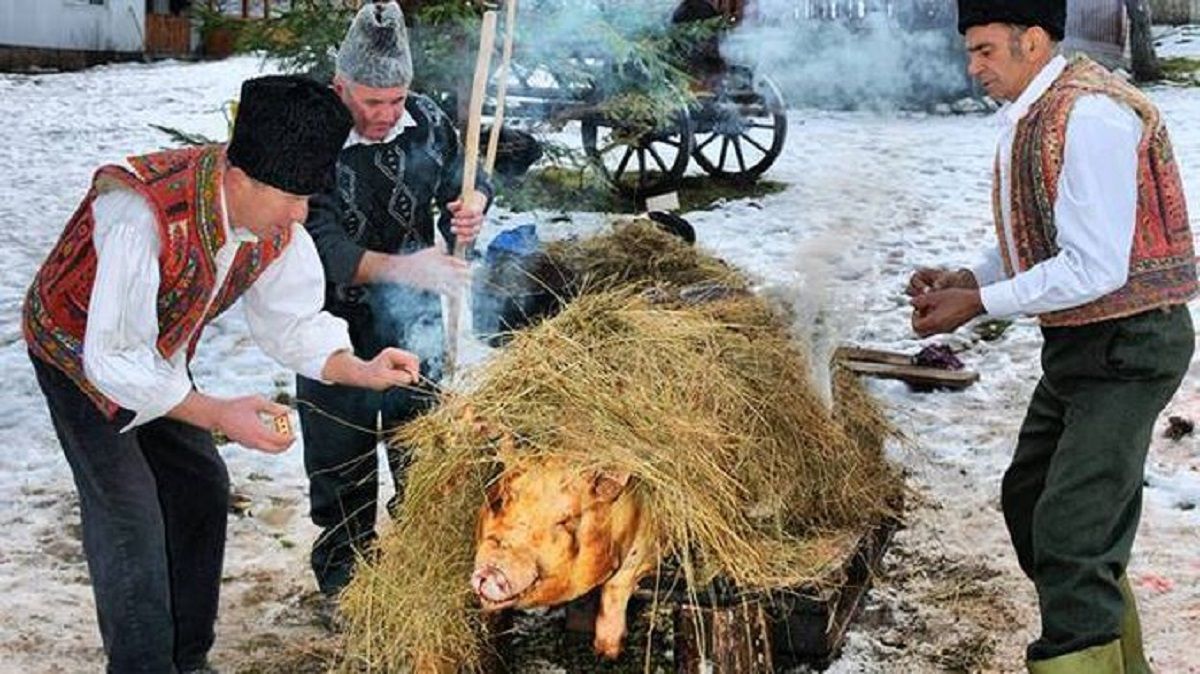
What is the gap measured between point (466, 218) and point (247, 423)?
143cm

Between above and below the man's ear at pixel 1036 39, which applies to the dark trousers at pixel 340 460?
below

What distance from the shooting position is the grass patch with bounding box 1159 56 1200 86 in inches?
734

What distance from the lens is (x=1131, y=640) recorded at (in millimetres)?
3588

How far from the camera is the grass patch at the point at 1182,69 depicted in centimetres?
1866

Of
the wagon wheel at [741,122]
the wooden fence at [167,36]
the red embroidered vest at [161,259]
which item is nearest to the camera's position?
the red embroidered vest at [161,259]

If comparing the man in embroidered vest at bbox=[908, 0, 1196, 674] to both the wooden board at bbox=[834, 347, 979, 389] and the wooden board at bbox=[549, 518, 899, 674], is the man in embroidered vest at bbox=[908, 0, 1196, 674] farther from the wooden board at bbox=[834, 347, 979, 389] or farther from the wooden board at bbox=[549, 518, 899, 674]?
the wooden board at bbox=[834, 347, 979, 389]

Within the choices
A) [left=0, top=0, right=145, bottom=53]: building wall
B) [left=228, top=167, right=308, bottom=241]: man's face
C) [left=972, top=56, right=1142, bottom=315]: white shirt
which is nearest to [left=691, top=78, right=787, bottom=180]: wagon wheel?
[left=972, top=56, right=1142, bottom=315]: white shirt

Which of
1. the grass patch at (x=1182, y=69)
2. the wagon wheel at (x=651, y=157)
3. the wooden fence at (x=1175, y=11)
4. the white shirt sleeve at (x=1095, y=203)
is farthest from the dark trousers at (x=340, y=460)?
the wooden fence at (x=1175, y=11)

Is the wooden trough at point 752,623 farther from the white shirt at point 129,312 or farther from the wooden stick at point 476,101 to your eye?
the wooden stick at point 476,101

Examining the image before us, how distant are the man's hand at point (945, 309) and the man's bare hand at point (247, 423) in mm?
1624

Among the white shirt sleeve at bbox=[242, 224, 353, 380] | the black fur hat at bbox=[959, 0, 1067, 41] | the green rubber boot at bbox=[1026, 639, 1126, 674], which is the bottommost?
the green rubber boot at bbox=[1026, 639, 1126, 674]

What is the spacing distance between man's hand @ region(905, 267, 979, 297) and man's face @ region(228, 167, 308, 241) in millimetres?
1680

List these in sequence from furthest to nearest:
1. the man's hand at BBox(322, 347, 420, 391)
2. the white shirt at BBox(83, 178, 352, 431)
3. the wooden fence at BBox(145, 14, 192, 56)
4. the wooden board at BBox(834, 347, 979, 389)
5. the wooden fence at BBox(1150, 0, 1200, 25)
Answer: the wooden fence at BBox(1150, 0, 1200, 25) → the wooden fence at BBox(145, 14, 192, 56) → the wooden board at BBox(834, 347, 979, 389) → the man's hand at BBox(322, 347, 420, 391) → the white shirt at BBox(83, 178, 352, 431)

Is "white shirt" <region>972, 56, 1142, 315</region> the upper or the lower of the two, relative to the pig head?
upper
